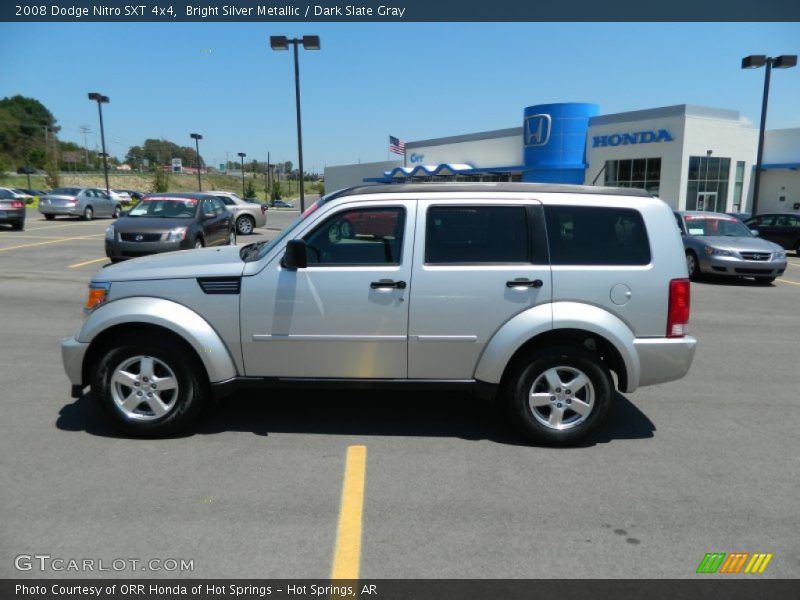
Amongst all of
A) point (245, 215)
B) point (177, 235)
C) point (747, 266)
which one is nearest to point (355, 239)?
point (177, 235)

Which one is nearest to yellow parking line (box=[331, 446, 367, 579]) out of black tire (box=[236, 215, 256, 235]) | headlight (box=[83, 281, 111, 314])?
headlight (box=[83, 281, 111, 314])

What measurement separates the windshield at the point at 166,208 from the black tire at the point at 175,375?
9885 millimetres

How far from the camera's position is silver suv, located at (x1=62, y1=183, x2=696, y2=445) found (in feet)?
14.1

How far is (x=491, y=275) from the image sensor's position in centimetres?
430

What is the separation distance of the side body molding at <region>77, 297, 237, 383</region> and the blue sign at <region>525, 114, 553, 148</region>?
3796 cm

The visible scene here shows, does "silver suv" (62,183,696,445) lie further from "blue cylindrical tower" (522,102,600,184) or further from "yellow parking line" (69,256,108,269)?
"blue cylindrical tower" (522,102,600,184)

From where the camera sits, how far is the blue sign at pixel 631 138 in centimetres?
3381

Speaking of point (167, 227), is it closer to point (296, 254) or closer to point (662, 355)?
point (296, 254)

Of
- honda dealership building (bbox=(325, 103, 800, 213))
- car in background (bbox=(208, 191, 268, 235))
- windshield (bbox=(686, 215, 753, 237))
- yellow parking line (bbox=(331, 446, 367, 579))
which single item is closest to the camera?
yellow parking line (bbox=(331, 446, 367, 579))

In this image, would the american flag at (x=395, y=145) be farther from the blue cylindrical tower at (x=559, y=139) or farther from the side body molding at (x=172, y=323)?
the side body molding at (x=172, y=323)

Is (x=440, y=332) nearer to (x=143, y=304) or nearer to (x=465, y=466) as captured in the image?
(x=465, y=466)

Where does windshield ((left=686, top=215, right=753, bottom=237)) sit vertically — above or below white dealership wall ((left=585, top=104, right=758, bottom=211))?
below

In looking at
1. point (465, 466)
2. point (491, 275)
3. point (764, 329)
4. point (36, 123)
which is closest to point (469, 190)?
point (491, 275)

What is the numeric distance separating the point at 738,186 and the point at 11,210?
36.0 meters
